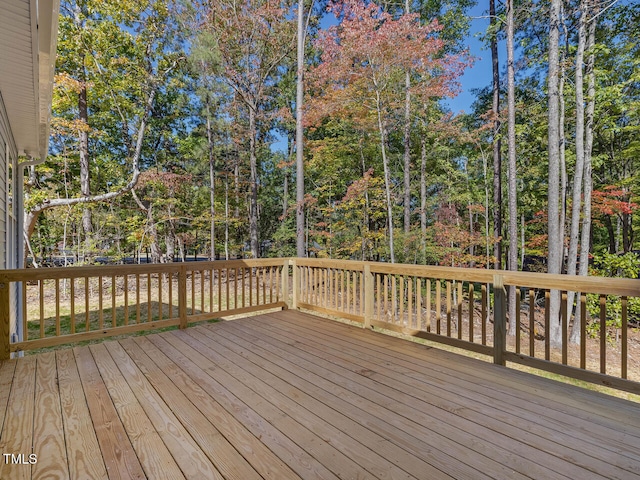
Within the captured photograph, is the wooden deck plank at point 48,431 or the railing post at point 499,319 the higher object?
the railing post at point 499,319

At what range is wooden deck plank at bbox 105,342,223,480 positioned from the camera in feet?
4.91

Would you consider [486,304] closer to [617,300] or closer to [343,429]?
[343,429]

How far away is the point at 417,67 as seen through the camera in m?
7.12

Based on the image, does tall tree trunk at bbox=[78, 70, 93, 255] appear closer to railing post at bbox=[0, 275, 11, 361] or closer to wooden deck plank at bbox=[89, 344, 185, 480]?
railing post at bbox=[0, 275, 11, 361]

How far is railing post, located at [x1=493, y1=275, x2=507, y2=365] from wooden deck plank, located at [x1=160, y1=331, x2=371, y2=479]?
1995 millimetres

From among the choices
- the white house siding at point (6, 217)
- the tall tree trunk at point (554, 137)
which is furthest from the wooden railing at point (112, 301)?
the tall tree trunk at point (554, 137)

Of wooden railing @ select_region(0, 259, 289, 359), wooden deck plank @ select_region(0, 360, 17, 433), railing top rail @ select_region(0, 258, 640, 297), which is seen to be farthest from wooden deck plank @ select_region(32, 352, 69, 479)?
railing top rail @ select_region(0, 258, 640, 297)

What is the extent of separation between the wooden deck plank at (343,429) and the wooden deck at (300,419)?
0.01m

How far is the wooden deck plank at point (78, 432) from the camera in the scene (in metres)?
1.50

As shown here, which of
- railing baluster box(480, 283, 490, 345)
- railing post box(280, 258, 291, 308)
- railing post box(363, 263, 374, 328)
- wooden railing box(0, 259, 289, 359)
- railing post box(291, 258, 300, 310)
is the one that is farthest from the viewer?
railing post box(280, 258, 291, 308)

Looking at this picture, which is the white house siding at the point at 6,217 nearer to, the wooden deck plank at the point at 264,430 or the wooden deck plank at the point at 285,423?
the wooden deck plank at the point at 285,423

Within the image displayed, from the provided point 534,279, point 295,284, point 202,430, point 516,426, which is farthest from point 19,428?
point 534,279

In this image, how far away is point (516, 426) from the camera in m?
1.87

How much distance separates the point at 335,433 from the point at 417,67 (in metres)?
7.65
